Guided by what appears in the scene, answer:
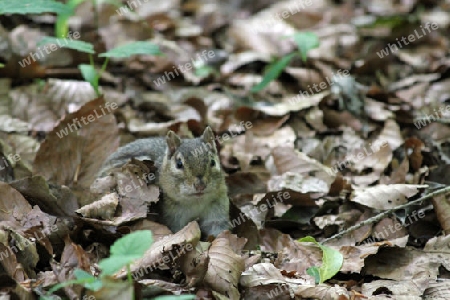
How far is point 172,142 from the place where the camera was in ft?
18.1

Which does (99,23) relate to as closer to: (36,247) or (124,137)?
(124,137)

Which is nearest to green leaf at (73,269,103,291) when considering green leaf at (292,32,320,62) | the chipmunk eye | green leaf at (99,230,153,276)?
green leaf at (99,230,153,276)

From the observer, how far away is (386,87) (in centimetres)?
846

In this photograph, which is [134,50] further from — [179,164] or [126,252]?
[126,252]

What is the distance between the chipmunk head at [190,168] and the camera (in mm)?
5305

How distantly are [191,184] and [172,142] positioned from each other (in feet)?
1.54

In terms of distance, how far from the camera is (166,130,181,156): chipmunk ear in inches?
216

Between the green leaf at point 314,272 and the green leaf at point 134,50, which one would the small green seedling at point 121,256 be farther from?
the green leaf at point 134,50

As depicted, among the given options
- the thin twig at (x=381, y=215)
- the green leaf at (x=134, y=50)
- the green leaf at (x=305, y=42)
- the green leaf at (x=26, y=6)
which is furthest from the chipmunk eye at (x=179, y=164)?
the green leaf at (x=305, y=42)

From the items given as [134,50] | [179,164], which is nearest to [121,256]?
[179,164]

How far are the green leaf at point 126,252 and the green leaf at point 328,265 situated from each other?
1.61 m

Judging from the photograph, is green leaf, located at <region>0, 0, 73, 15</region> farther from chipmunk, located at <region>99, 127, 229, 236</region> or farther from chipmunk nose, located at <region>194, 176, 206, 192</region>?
chipmunk nose, located at <region>194, 176, 206, 192</region>

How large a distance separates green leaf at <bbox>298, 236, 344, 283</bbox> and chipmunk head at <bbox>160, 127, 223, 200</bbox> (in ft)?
3.86

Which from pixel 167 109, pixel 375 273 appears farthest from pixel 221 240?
pixel 167 109
